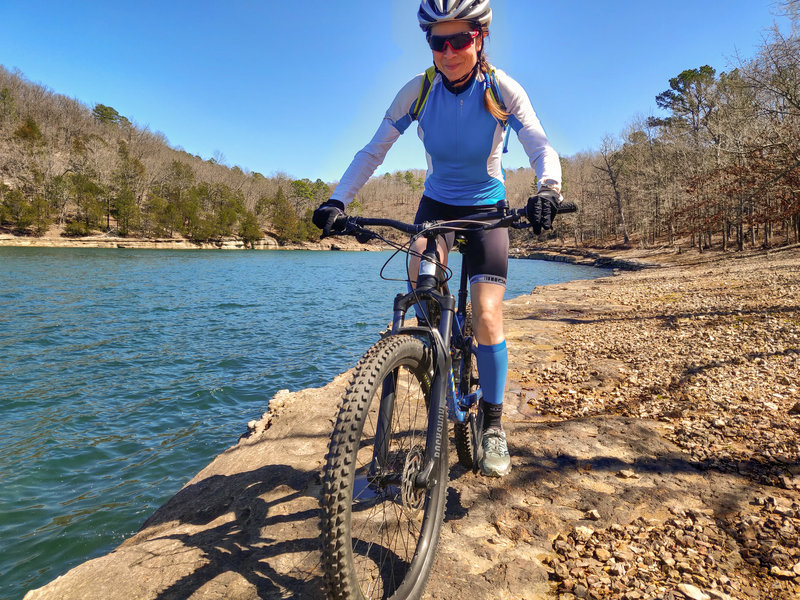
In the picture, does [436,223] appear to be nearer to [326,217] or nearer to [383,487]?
[326,217]

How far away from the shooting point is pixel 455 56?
101 inches

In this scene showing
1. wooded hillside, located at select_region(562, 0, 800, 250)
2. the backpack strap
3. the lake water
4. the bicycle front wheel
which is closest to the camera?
the bicycle front wheel

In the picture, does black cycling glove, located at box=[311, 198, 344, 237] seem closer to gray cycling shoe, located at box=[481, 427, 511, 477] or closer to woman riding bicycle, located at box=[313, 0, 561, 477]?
woman riding bicycle, located at box=[313, 0, 561, 477]

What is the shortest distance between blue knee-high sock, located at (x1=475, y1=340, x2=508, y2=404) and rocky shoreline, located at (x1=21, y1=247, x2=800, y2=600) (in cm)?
65

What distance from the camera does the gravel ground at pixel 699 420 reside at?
205cm

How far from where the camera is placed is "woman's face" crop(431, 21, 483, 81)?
2.51 metres

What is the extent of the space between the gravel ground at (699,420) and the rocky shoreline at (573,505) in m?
0.01

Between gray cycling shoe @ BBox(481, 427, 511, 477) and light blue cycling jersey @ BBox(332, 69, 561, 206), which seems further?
gray cycling shoe @ BBox(481, 427, 511, 477)

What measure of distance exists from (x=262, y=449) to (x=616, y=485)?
2.83 meters

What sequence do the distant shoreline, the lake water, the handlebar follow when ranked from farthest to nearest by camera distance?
1. the distant shoreline
2. the lake water
3. the handlebar

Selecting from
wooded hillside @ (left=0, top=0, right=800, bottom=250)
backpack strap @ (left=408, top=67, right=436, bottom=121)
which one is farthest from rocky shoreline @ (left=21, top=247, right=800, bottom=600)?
wooded hillside @ (left=0, top=0, right=800, bottom=250)

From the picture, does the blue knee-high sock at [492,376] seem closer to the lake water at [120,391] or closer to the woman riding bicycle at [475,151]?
the woman riding bicycle at [475,151]

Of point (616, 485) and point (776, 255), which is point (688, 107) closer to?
point (776, 255)

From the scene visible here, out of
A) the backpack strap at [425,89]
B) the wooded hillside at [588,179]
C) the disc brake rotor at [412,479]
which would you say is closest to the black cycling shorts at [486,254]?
the backpack strap at [425,89]
